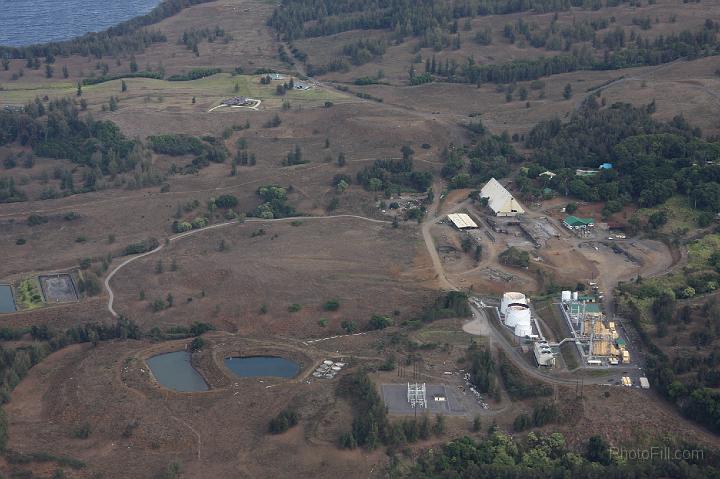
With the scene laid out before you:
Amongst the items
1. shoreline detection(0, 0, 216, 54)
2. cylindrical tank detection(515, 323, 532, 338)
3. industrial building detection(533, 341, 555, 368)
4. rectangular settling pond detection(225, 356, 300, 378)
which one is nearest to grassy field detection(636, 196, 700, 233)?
cylindrical tank detection(515, 323, 532, 338)

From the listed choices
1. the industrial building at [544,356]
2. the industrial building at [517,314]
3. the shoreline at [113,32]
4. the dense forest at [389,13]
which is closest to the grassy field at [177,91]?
the shoreline at [113,32]

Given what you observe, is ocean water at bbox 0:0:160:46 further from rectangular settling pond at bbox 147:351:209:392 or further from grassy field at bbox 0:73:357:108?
rectangular settling pond at bbox 147:351:209:392

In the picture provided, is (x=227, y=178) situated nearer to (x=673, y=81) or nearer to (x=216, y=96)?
(x=216, y=96)

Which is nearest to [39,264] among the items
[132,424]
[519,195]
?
[132,424]

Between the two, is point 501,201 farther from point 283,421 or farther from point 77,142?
point 77,142

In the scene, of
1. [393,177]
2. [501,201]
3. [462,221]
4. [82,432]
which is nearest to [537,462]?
[82,432]

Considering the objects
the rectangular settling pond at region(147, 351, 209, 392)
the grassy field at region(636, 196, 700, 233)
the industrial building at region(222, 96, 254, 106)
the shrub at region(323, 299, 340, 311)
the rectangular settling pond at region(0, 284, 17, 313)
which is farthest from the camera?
the industrial building at region(222, 96, 254, 106)
